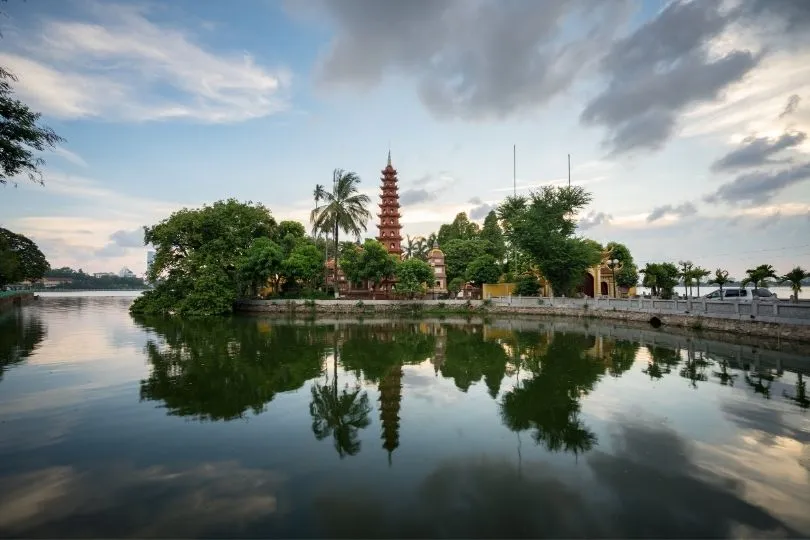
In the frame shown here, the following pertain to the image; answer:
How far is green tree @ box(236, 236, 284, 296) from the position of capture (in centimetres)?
4103

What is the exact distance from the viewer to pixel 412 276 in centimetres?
4091

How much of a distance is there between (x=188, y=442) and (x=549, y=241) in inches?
1354

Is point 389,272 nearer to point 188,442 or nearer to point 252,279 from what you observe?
point 252,279

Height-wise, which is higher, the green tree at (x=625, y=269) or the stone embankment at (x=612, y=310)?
the green tree at (x=625, y=269)

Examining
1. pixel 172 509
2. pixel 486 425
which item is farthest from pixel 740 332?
pixel 172 509

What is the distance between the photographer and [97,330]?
2466 cm

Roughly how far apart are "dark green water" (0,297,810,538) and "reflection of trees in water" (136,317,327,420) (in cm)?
10

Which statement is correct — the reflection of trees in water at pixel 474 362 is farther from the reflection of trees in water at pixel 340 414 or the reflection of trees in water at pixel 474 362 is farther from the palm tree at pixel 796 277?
the palm tree at pixel 796 277

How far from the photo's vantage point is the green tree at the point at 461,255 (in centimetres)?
5134

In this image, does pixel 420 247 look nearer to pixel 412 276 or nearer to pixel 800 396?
pixel 412 276

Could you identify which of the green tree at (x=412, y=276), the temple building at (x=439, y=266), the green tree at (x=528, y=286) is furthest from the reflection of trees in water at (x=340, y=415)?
the temple building at (x=439, y=266)

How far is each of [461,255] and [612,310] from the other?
22723mm

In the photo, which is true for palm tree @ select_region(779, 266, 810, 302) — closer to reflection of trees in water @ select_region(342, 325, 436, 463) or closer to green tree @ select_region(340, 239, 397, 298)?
reflection of trees in water @ select_region(342, 325, 436, 463)

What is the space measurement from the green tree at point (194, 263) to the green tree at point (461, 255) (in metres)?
23.6
